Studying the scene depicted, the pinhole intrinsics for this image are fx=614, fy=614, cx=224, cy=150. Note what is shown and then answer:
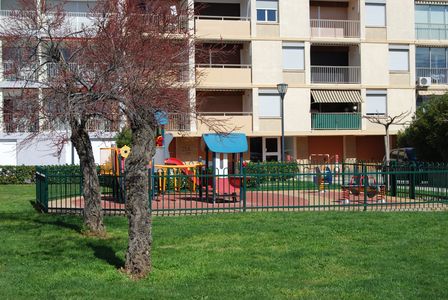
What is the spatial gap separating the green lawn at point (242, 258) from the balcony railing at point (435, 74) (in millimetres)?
25620

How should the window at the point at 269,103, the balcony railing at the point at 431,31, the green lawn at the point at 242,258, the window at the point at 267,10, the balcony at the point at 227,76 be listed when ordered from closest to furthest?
1. the green lawn at the point at 242,258
2. the balcony at the point at 227,76
3. the window at the point at 269,103
4. the window at the point at 267,10
5. the balcony railing at the point at 431,31

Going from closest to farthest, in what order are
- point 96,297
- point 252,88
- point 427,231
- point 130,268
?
1. point 96,297
2. point 130,268
3. point 427,231
4. point 252,88

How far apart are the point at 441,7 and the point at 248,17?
12.4 m

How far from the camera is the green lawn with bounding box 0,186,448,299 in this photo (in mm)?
7504

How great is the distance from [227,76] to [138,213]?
84.7 feet

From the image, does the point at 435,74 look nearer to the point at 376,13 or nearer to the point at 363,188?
the point at 376,13

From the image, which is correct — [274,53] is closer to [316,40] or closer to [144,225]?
[316,40]

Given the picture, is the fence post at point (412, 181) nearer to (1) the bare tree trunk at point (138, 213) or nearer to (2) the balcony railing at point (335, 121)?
(1) the bare tree trunk at point (138, 213)

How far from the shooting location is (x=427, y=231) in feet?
38.3

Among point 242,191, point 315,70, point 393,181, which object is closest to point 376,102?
point 315,70

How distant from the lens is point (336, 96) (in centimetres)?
3556

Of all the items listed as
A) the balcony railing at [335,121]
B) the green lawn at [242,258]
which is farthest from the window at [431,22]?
the green lawn at [242,258]

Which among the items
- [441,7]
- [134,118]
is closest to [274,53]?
[441,7]

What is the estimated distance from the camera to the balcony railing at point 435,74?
37500 mm
